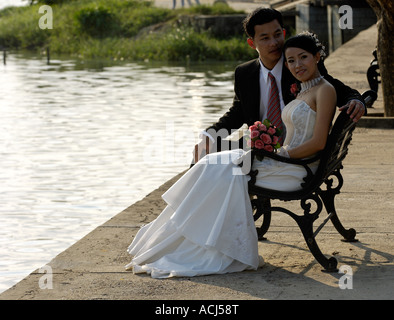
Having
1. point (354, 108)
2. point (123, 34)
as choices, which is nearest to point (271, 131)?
point (354, 108)

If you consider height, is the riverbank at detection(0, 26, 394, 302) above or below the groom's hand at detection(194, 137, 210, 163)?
below

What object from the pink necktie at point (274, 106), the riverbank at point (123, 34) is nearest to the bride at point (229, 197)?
the pink necktie at point (274, 106)

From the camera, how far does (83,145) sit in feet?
44.9

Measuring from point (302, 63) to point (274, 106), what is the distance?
532mm

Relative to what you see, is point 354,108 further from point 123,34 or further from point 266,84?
point 123,34

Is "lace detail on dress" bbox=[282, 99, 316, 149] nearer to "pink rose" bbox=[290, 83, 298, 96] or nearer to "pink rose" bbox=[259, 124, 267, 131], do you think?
"pink rose" bbox=[290, 83, 298, 96]

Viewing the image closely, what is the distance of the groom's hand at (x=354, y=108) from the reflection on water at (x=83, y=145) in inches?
109

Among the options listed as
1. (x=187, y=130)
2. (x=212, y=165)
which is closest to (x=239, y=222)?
(x=212, y=165)

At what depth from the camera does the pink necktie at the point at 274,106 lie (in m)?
5.70

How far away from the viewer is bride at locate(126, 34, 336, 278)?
16.8 feet

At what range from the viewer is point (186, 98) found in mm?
20688

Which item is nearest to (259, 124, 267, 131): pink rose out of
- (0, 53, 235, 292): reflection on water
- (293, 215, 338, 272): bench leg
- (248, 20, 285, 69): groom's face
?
(293, 215, 338, 272): bench leg

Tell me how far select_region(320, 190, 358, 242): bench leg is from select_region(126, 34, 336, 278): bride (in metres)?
0.51

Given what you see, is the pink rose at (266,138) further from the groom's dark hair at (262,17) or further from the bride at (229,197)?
the groom's dark hair at (262,17)
